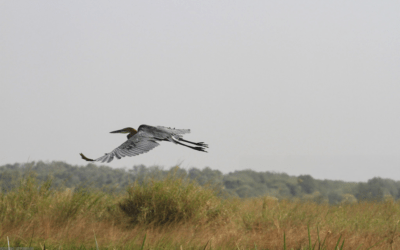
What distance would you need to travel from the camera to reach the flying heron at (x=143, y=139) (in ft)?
9.65

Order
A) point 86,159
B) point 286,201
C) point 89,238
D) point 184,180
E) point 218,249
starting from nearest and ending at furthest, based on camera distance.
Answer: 1. point 86,159
2. point 218,249
3. point 89,238
4. point 184,180
5. point 286,201

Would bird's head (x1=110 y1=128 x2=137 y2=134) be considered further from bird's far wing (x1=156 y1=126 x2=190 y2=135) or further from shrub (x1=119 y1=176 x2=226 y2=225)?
shrub (x1=119 y1=176 x2=226 y2=225)

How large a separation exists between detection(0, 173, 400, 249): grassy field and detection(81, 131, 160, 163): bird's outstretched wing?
2.21m

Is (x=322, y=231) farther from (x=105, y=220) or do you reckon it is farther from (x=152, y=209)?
(x=105, y=220)

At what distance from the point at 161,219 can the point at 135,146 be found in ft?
11.6

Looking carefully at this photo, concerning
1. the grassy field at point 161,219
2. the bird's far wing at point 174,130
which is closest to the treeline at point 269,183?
the grassy field at point 161,219

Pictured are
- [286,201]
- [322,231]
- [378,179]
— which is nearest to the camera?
[322,231]

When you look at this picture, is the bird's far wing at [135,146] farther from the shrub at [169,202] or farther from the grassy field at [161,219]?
the shrub at [169,202]

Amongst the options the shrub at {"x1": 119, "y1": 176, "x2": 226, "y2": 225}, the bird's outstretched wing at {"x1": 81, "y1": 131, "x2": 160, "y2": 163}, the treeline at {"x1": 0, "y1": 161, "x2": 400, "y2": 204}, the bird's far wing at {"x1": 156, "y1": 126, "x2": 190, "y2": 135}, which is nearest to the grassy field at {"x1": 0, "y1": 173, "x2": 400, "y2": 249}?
the shrub at {"x1": 119, "y1": 176, "x2": 226, "y2": 225}

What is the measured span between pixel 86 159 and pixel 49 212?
14.0 ft

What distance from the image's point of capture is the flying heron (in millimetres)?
2940

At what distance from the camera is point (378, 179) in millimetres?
15742

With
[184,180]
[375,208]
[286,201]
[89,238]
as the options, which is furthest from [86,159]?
[375,208]

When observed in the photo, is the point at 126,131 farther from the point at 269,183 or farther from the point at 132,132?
the point at 269,183
